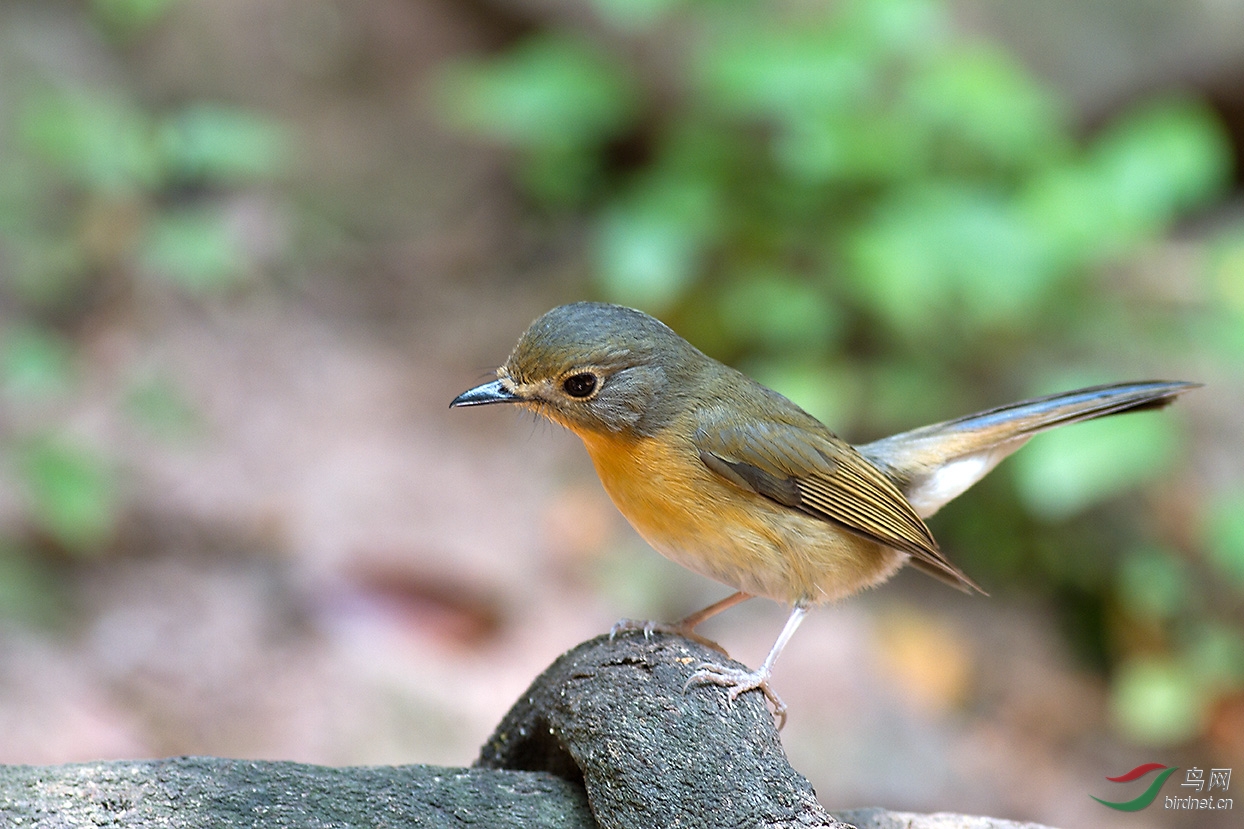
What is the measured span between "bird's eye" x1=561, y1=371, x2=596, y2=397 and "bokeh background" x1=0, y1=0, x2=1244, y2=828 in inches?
114

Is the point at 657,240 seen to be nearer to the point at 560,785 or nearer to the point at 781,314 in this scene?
the point at 781,314

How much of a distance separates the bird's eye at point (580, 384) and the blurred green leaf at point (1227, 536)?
3.86 m

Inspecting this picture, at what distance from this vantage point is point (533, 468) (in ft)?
23.5

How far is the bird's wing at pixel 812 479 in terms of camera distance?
333 cm

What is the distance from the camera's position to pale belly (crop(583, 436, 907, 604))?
323 centimetres

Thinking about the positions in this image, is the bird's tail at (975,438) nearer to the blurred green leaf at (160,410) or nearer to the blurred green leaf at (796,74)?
the blurred green leaf at (796,74)

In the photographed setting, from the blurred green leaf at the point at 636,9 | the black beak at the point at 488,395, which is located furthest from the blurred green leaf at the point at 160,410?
the black beak at the point at 488,395

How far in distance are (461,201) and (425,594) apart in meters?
3.10

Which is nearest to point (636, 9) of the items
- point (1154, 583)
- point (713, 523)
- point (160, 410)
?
point (160, 410)

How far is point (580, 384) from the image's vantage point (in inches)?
126

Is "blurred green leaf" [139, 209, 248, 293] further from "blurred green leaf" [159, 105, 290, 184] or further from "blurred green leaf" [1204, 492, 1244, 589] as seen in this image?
"blurred green leaf" [1204, 492, 1244, 589]

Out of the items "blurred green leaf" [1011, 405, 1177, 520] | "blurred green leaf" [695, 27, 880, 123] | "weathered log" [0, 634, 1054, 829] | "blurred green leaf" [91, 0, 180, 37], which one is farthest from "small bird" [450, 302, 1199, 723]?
"blurred green leaf" [91, 0, 180, 37]

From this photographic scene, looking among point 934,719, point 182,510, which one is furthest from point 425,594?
point 934,719

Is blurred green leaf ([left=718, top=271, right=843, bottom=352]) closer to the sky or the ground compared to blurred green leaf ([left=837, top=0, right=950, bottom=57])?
closer to the ground
